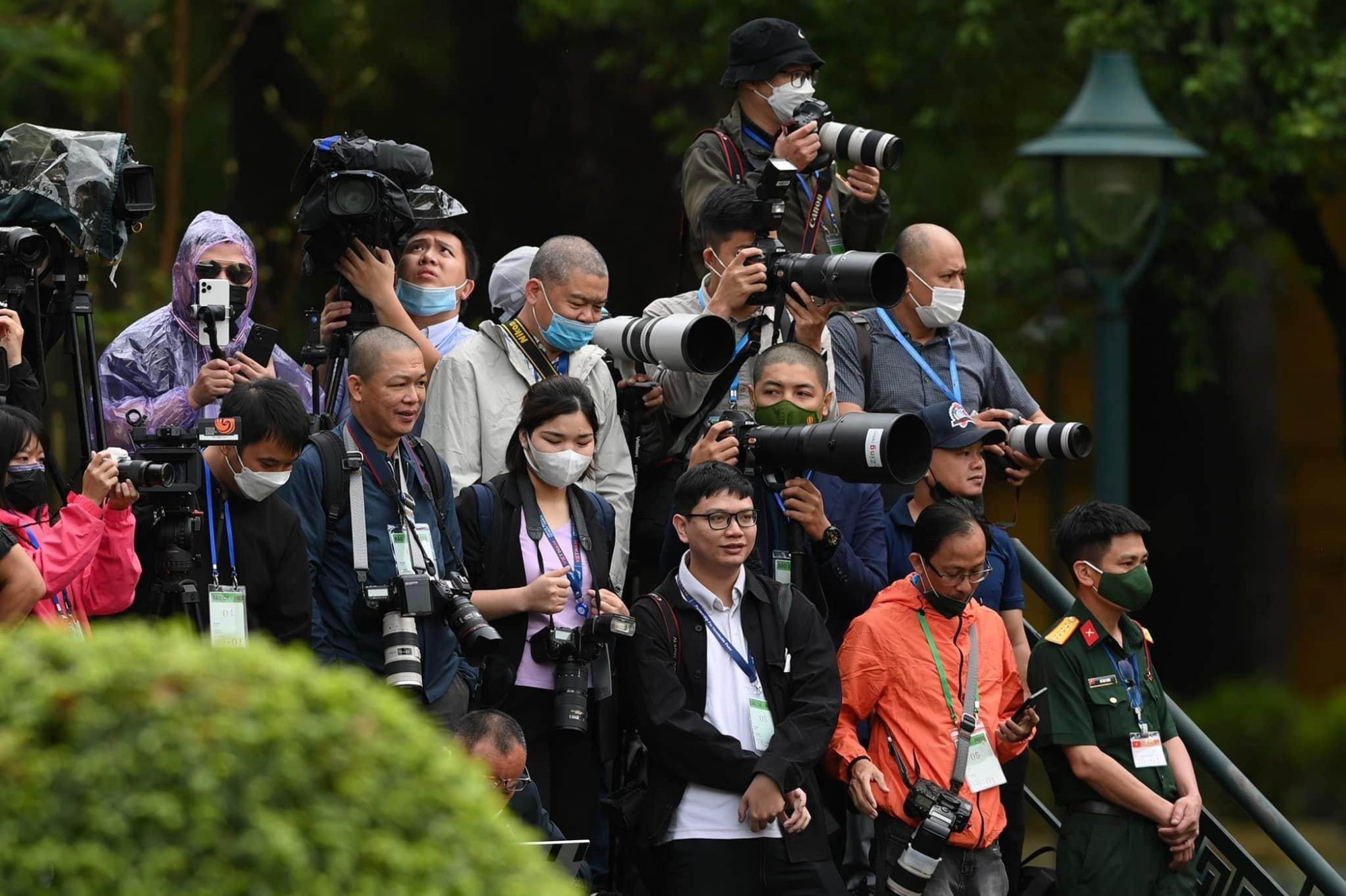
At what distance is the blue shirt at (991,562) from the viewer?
704 centimetres

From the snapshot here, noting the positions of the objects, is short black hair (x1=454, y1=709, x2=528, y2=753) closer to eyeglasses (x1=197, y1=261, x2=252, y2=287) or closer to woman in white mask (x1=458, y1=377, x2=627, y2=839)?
woman in white mask (x1=458, y1=377, x2=627, y2=839)

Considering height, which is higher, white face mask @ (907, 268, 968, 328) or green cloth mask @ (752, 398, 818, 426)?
white face mask @ (907, 268, 968, 328)

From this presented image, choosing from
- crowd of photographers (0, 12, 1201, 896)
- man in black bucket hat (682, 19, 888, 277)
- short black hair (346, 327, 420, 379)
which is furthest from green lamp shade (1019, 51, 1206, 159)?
short black hair (346, 327, 420, 379)

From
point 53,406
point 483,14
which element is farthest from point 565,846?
A: point 483,14

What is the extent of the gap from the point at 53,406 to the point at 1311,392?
13.9 meters

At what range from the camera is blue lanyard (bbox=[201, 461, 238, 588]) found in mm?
5883

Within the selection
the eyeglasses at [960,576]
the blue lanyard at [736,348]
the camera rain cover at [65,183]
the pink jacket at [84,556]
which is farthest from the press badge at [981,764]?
the camera rain cover at [65,183]

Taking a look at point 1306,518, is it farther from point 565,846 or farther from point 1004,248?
point 565,846

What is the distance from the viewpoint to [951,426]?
22.8 ft

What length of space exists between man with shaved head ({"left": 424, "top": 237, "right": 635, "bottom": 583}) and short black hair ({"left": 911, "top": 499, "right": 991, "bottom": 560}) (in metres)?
0.96

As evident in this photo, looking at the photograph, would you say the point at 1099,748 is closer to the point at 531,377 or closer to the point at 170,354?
the point at 531,377

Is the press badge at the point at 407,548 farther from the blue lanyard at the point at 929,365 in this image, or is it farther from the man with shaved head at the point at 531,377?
the blue lanyard at the point at 929,365

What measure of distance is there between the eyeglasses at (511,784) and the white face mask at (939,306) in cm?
235

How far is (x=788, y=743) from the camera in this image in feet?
20.3
